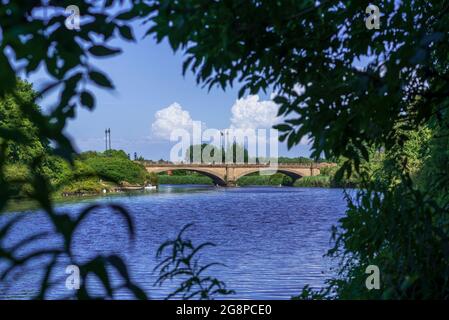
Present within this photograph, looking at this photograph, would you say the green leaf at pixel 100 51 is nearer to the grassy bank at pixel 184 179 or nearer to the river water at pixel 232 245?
the river water at pixel 232 245

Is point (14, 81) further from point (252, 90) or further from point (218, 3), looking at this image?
point (252, 90)

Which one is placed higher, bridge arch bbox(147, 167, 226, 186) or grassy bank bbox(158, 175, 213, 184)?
bridge arch bbox(147, 167, 226, 186)

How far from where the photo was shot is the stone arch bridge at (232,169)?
257 feet

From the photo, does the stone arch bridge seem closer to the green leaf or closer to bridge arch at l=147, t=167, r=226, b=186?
bridge arch at l=147, t=167, r=226, b=186

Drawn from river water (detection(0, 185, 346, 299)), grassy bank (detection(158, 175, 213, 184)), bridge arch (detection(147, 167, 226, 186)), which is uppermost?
bridge arch (detection(147, 167, 226, 186))

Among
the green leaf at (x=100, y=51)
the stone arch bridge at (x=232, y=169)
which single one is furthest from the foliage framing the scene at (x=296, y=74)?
the stone arch bridge at (x=232, y=169)

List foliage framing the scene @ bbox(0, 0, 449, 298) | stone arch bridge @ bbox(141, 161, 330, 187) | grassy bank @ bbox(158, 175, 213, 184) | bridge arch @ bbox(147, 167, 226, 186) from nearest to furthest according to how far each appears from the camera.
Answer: foliage framing the scene @ bbox(0, 0, 449, 298)
bridge arch @ bbox(147, 167, 226, 186)
stone arch bridge @ bbox(141, 161, 330, 187)
grassy bank @ bbox(158, 175, 213, 184)

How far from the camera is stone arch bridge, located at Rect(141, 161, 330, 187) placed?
78.4 m

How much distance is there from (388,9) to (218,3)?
2200 mm

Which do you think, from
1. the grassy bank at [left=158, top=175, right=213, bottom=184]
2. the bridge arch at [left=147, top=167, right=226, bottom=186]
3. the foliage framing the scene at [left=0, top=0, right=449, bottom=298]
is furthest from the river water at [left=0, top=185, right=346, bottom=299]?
the grassy bank at [left=158, top=175, right=213, bottom=184]

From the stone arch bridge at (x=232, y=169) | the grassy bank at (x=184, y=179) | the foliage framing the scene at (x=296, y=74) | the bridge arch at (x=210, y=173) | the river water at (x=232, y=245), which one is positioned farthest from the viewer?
the grassy bank at (x=184, y=179)

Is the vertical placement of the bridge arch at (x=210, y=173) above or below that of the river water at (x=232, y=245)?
above

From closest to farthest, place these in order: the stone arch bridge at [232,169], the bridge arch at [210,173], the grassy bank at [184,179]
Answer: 1. the bridge arch at [210,173]
2. the stone arch bridge at [232,169]
3. the grassy bank at [184,179]

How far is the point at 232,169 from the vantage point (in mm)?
83375
